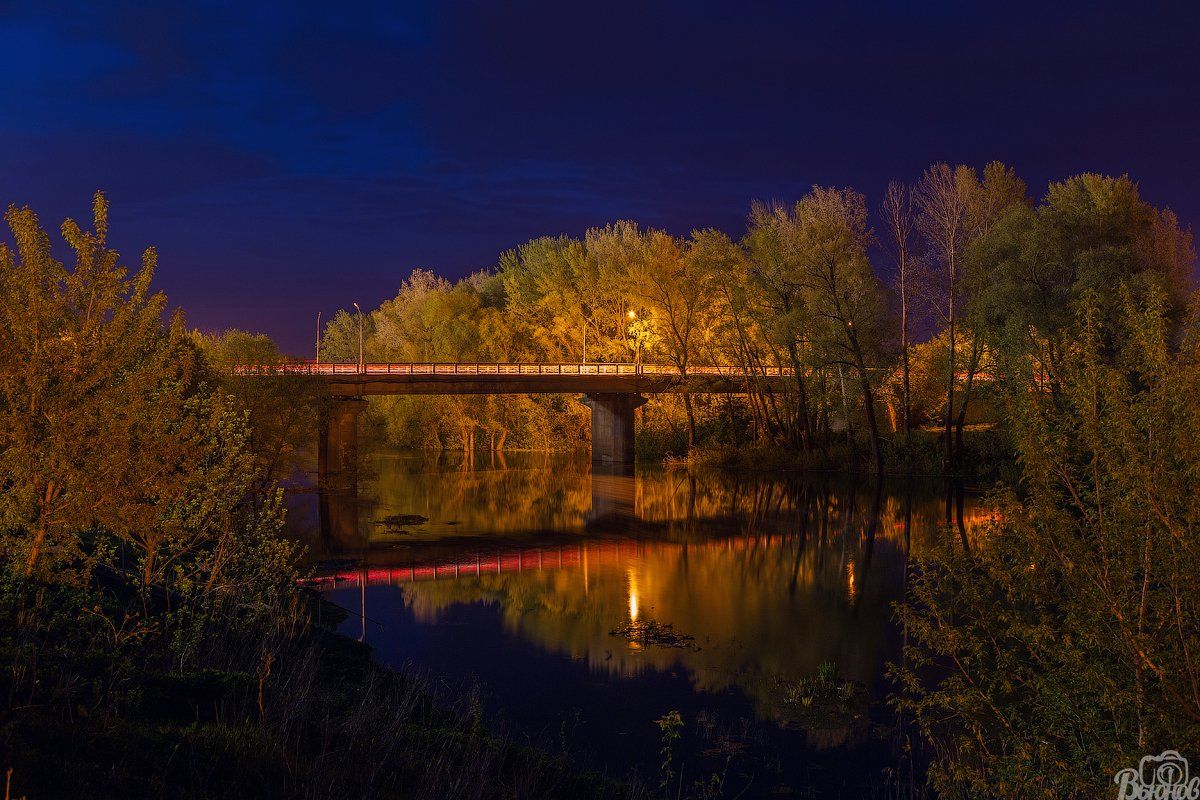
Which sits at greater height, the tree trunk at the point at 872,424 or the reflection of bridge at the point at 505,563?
the tree trunk at the point at 872,424

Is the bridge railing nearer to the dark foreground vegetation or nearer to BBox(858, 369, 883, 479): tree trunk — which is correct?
BBox(858, 369, 883, 479): tree trunk

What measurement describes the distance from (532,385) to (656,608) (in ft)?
148

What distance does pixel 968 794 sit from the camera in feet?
43.1

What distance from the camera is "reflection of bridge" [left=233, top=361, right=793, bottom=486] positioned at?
6066 centimetres

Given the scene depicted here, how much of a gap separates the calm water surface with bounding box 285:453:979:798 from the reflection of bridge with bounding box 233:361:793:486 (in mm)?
6593

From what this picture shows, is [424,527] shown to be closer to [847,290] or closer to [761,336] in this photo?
[847,290]

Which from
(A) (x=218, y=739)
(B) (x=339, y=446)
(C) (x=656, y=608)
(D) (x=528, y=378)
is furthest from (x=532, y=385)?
(A) (x=218, y=739)

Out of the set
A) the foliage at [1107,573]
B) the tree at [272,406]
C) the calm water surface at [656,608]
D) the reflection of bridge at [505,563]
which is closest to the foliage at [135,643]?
the calm water surface at [656,608]

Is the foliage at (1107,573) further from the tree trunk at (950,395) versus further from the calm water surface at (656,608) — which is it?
the tree trunk at (950,395)

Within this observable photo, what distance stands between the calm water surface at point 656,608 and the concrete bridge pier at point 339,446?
8.58ft

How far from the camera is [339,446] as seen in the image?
60562 mm

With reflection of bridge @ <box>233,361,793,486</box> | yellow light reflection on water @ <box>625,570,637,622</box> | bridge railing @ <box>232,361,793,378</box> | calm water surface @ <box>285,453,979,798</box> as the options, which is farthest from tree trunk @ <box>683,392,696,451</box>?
yellow light reflection on water @ <box>625,570,637,622</box>

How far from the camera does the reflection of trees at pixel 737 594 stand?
889 inches

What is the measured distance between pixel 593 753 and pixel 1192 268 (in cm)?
4850
